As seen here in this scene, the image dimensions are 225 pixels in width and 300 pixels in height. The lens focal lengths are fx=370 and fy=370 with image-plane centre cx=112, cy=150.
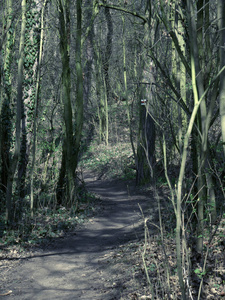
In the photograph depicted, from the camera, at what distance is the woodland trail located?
4.96m

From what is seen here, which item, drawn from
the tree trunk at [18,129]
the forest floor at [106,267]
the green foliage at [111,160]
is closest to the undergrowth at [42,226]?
the forest floor at [106,267]

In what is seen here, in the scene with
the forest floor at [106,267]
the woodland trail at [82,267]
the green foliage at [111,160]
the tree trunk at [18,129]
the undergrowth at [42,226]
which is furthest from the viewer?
the green foliage at [111,160]

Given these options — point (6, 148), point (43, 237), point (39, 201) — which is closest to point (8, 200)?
point (43, 237)

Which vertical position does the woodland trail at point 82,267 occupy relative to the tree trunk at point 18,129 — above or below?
below

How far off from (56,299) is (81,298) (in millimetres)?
330

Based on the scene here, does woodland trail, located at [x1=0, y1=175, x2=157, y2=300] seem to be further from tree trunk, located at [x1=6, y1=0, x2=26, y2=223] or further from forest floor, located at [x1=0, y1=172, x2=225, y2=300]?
tree trunk, located at [x1=6, y1=0, x2=26, y2=223]

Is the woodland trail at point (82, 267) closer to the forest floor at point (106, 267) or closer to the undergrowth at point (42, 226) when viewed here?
the forest floor at point (106, 267)

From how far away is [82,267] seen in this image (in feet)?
19.9

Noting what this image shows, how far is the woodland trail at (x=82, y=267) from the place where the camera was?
4.96 meters

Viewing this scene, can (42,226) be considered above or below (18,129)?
below

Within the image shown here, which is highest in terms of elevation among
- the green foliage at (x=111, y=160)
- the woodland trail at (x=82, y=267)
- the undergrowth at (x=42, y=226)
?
the green foliage at (x=111, y=160)

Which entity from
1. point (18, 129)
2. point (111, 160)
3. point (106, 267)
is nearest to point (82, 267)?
point (106, 267)

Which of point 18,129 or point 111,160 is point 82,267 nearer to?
point 18,129

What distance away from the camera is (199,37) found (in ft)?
16.8
